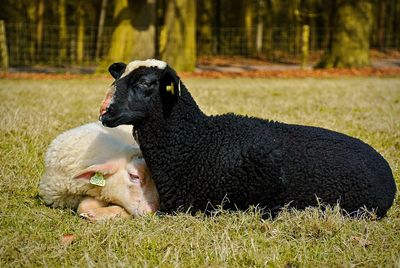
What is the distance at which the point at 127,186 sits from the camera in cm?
399

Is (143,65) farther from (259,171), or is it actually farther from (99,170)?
(259,171)

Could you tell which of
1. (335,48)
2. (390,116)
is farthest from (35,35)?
(390,116)

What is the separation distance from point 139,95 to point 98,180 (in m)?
0.71

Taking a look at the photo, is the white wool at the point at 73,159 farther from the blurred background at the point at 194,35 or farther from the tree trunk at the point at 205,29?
the tree trunk at the point at 205,29

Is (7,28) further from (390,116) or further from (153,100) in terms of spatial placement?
(153,100)

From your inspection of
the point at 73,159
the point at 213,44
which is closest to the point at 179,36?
the point at 213,44

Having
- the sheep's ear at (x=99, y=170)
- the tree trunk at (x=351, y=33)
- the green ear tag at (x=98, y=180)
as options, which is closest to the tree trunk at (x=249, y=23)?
the tree trunk at (x=351, y=33)

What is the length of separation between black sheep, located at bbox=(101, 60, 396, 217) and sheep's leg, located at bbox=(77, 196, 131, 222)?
335 mm

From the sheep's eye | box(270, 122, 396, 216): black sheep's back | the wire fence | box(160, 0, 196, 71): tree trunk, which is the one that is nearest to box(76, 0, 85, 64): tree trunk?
the wire fence

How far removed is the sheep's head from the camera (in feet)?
12.1

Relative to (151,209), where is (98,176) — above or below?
above

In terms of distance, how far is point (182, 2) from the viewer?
786 inches

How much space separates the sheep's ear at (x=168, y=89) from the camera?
3814 millimetres

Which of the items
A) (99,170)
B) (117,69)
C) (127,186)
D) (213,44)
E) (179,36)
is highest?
(213,44)
